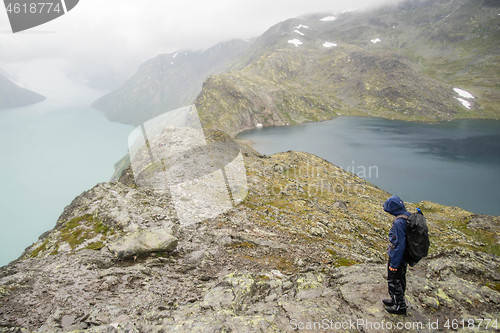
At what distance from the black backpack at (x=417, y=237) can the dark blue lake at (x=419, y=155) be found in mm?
57454

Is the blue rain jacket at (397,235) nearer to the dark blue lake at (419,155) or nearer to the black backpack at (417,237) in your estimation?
the black backpack at (417,237)

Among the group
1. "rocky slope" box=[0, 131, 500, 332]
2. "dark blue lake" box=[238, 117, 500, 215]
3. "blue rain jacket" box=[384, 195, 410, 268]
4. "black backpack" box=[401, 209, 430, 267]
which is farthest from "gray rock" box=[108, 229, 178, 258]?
"dark blue lake" box=[238, 117, 500, 215]

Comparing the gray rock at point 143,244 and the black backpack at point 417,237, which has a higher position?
the black backpack at point 417,237

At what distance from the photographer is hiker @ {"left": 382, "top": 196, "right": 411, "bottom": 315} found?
747 centimetres

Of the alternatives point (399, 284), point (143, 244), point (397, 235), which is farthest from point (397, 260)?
point (143, 244)

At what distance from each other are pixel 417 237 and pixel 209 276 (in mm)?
Answer: 8705

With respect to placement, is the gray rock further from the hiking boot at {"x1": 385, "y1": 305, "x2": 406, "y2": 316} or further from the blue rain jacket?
the blue rain jacket

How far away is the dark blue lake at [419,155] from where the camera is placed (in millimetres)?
57250

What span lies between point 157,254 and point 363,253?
13.9 meters

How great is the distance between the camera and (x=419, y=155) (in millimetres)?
87312

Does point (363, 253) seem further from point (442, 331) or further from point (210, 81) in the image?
point (210, 81)

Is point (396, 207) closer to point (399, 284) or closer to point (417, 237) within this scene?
point (417, 237)

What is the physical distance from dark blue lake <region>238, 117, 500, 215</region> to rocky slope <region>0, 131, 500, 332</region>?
51275mm

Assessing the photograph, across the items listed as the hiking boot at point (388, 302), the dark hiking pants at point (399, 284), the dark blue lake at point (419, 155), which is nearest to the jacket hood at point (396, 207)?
the dark hiking pants at point (399, 284)
